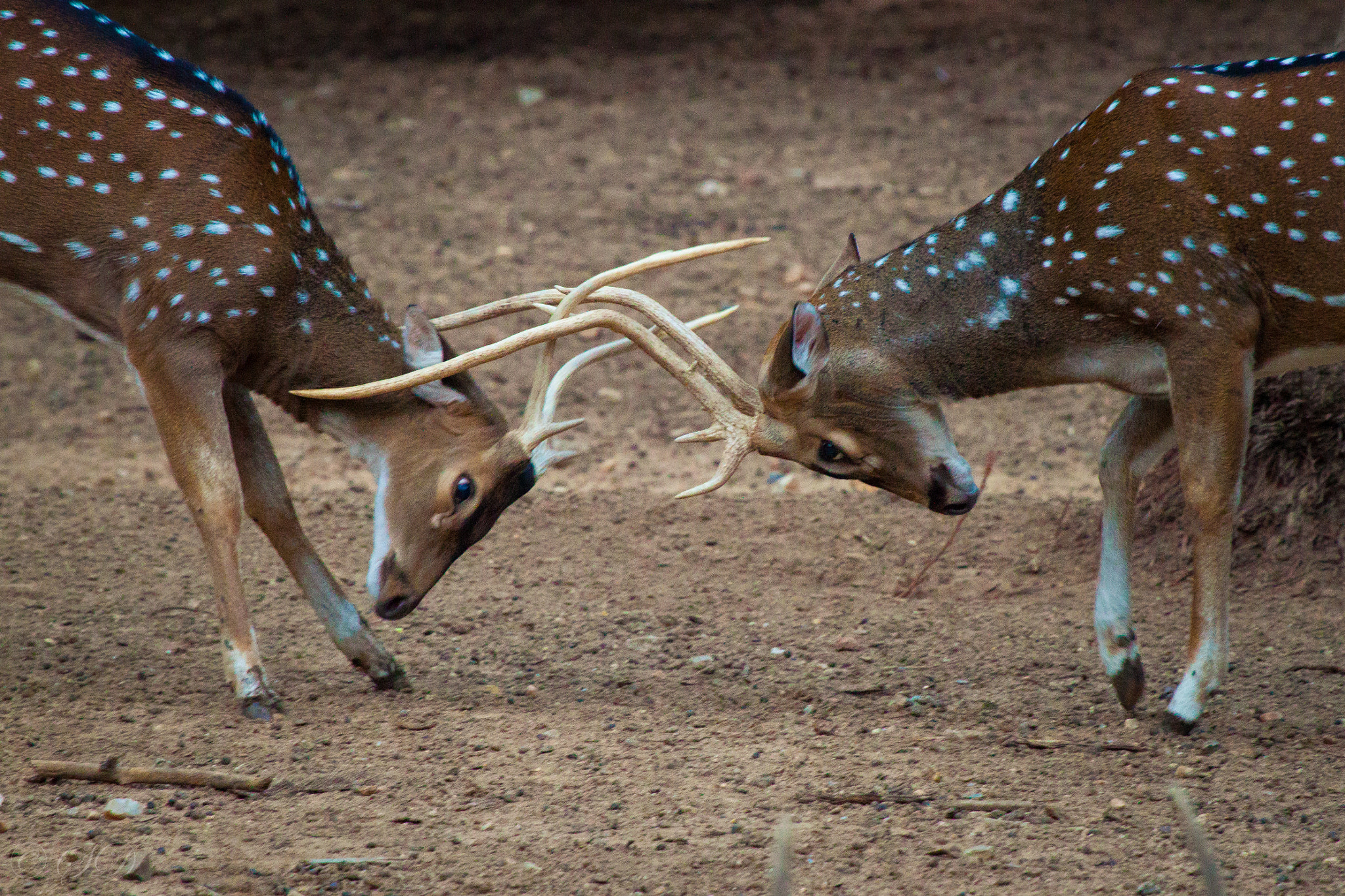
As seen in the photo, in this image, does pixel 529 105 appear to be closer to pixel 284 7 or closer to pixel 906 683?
pixel 284 7

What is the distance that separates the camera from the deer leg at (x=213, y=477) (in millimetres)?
4348

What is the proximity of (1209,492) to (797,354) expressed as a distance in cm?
134

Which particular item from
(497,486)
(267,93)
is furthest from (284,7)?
(497,486)

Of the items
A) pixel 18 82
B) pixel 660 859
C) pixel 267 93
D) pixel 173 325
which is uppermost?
pixel 18 82

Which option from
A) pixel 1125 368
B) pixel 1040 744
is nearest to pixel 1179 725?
pixel 1040 744

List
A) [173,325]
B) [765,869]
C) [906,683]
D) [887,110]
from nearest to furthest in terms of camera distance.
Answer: [765,869], [173,325], [906,683], [887,110]

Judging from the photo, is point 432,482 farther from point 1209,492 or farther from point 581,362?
point 1209,492

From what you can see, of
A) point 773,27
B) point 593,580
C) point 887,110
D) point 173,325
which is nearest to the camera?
point 173,325

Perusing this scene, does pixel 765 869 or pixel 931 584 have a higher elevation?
pixel 765 869

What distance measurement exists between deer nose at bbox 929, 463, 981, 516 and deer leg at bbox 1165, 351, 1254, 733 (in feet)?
2.25

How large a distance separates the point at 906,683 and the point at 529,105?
6847 mm

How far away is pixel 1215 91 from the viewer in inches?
172

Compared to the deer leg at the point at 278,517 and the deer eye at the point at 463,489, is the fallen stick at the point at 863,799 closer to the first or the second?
the deer eye at the point at 463,489

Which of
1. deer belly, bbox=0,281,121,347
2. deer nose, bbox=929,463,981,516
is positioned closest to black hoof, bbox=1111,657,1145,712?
deer nose, bbox=929,463,981,516
